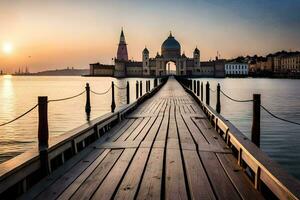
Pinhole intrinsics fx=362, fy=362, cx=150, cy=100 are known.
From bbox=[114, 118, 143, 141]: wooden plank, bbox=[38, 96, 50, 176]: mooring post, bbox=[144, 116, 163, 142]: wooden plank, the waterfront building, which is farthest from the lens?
the waterfront building

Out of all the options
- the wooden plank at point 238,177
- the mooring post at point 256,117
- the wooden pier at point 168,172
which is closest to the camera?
the wooden pier at point 168,172

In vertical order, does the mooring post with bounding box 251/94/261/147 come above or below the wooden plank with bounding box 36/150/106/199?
above

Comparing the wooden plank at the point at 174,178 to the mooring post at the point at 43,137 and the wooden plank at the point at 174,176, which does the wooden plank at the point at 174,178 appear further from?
the mooring post at the point at 43,137

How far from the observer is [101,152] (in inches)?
291

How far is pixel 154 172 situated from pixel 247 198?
5.47 feet

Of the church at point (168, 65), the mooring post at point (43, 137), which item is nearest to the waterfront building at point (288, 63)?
the church at point (168, 65)

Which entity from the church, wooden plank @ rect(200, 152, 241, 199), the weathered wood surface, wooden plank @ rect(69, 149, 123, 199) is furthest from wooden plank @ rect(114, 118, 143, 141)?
the church

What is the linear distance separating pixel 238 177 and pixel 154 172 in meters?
1.33

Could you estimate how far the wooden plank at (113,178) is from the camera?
4786 mm

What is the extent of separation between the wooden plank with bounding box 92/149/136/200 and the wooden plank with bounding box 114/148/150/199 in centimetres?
9

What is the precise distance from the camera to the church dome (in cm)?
17288

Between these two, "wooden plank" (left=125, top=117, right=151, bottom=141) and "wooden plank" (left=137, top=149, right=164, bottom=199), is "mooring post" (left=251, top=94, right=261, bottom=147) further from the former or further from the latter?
"wooden plank" (left=125, top=117, right=151, bottom=141)

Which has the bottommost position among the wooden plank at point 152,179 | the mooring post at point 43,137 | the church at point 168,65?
the wooden plank at point 152,179

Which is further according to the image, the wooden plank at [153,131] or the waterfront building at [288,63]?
the waterfront building at [288,63]
